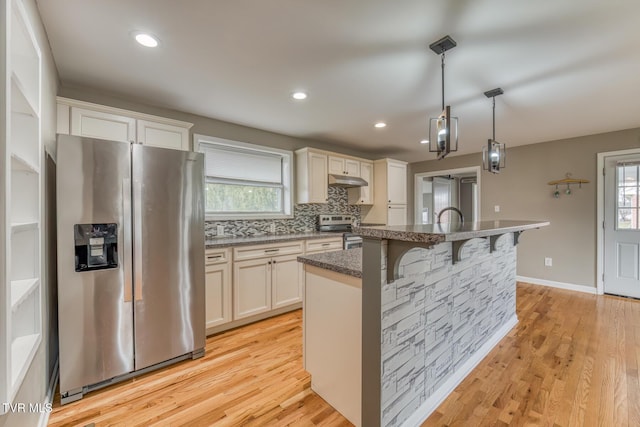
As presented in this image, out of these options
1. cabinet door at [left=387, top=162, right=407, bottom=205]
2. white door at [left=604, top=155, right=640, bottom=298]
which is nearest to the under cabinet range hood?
cabinet door at [left=387, top=162, right=407, bottom=205]

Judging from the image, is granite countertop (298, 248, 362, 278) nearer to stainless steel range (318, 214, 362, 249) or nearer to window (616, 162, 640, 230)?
stainless steel range (318, 214, 362, 249)

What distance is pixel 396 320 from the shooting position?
142cm

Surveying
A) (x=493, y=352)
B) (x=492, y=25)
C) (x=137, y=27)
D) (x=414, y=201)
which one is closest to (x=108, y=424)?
(x=137, y=27)

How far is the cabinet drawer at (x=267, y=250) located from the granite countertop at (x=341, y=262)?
1231 mm

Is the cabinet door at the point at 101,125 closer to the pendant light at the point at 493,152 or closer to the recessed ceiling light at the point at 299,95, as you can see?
the recessed ceiling light at the point at 299,95

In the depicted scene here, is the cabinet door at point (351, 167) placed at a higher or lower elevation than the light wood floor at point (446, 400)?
higher

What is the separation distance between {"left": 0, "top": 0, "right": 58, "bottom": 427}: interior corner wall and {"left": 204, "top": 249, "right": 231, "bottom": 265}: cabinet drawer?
1.08m

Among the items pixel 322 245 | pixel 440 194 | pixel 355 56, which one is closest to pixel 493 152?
pixel 355 56

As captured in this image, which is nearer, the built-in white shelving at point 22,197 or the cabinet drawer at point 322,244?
the built-in white shelving at point 22,197

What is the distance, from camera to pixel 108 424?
61.6 inches

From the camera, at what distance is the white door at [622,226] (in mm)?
3566

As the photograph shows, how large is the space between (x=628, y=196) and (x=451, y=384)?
13.0ft

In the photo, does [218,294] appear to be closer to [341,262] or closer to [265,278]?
[265,278]

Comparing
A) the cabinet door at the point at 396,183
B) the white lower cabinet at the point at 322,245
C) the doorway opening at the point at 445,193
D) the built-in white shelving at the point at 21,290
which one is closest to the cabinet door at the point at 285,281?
the white lower cabinet at the point at 322,245
